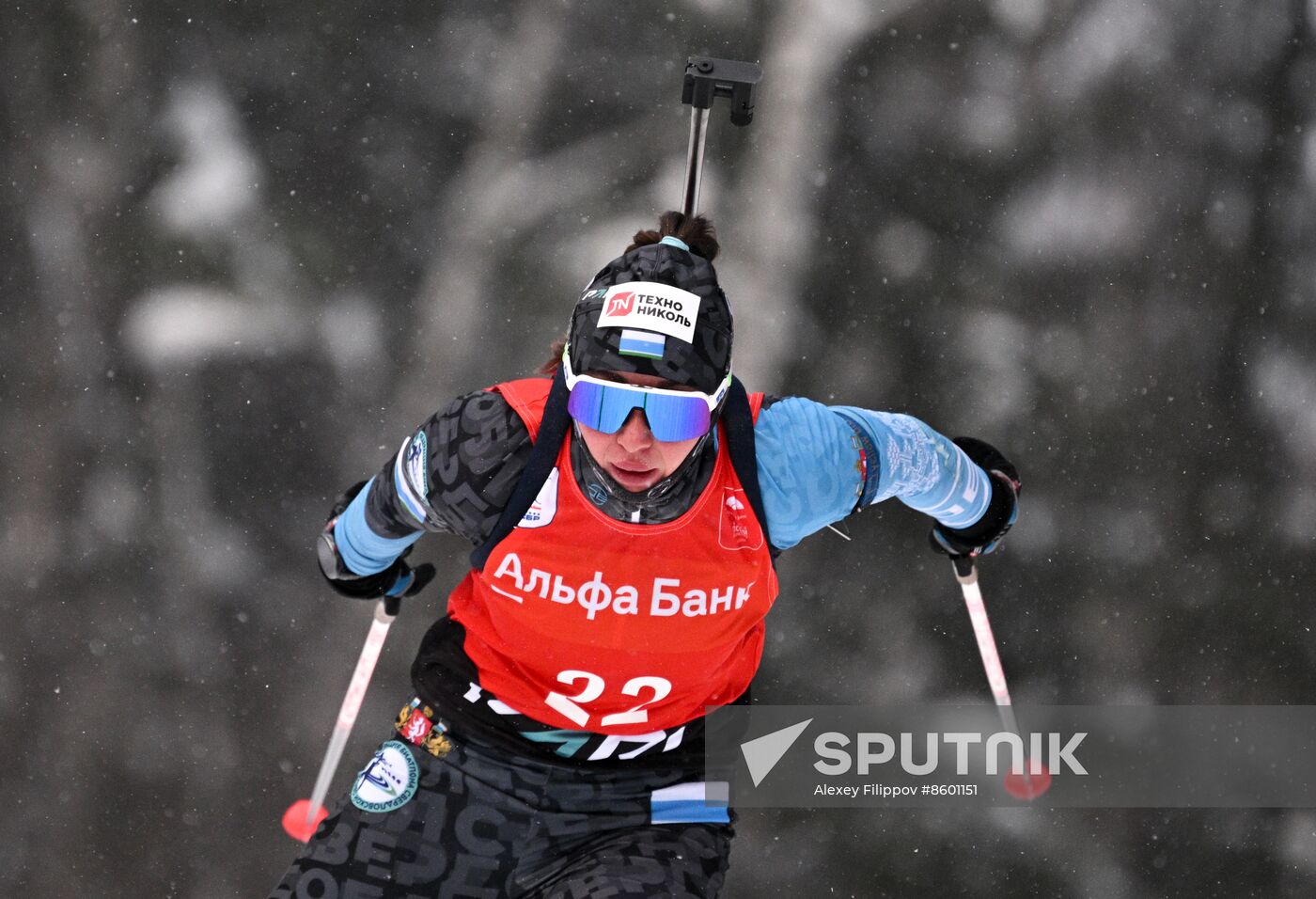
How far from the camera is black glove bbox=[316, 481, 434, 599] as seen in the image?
2445 mm

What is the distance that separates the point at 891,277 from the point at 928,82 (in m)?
0.57

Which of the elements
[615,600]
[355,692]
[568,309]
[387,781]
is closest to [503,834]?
[387,781]

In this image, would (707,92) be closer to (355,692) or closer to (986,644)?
(986,644)

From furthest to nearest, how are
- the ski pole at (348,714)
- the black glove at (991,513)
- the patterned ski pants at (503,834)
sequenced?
the ski pole at (348,714), the black glove at (991,513), the patterned ski pants at (503,834)

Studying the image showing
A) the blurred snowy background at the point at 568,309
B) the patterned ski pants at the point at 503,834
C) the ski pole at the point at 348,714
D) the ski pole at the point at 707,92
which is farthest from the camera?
the blurred snowy background at the point at 568,309

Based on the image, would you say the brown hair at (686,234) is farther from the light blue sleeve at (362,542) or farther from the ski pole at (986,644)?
the ski pole at (986,644)

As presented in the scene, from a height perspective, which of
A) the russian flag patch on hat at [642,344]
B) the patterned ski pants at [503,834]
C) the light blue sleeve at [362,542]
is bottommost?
the patterned ski pants at [503,834]

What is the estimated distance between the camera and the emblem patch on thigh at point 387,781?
2389mm

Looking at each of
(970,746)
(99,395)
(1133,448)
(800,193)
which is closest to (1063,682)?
(970,746)

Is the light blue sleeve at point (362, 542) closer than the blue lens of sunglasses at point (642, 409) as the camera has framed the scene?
No

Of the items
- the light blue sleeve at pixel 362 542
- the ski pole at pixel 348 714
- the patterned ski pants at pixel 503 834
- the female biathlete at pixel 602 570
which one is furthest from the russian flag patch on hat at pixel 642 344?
the ski pole at pixel 348 714

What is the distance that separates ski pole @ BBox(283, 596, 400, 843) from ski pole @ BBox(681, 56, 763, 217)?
1.11 m

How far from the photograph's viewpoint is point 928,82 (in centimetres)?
367

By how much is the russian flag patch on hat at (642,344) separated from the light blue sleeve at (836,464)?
297 mm
